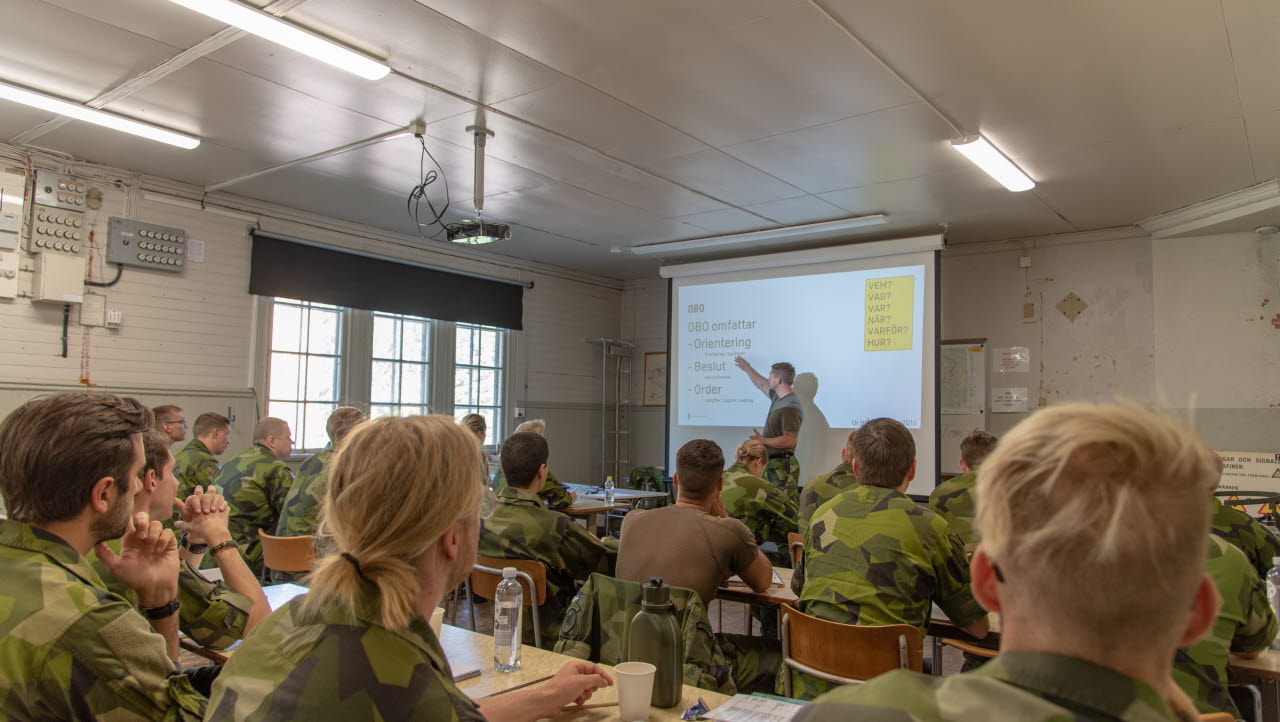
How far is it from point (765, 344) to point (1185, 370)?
3.64 meters

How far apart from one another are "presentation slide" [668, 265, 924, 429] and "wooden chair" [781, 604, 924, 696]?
5.05 meters

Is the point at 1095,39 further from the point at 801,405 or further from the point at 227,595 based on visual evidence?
the point at 801,405

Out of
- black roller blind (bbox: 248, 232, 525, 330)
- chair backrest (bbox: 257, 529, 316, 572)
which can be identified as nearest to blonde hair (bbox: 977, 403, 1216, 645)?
chair backrest (bbox: 257, 529, 316, 572)

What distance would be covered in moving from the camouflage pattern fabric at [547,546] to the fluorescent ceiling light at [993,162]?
3493 mm

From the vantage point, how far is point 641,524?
9.24 feet

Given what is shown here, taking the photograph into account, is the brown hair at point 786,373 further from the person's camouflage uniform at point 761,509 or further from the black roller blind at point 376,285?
the person's camouflage uniform at point 761,509

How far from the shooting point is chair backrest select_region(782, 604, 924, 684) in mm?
2225

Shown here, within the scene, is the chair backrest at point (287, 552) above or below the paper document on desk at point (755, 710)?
below

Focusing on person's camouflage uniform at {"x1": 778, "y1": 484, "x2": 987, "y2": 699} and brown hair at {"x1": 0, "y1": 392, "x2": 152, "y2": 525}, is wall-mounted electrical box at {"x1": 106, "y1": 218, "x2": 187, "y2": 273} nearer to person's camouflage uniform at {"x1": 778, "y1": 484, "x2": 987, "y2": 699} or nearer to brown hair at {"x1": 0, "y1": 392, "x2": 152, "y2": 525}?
brown hair at {"x1": 0, "y1": 392, "x2": 152, "y2": 525}

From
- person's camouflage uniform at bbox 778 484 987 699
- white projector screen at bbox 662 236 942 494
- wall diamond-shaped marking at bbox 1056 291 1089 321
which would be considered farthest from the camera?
wall diamond-shaped marking at bbox 1056 291 1089 321

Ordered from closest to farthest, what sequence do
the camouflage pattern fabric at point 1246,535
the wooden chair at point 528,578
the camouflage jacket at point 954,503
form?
the camouflage pattern fabric at point 1246,535 → the wooden chair at point 528,578 → the camouflage jacket at point 954,503

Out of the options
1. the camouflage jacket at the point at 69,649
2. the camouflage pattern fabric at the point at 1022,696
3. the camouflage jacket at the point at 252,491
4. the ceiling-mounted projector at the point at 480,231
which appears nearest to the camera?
the camouflage pattern fabric at the point at 1022,696

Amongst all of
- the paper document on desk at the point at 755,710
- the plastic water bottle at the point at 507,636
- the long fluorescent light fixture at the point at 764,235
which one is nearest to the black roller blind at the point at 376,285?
the long fluorescent light fixture at the point at 764,235

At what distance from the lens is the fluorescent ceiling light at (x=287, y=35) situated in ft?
11.0
